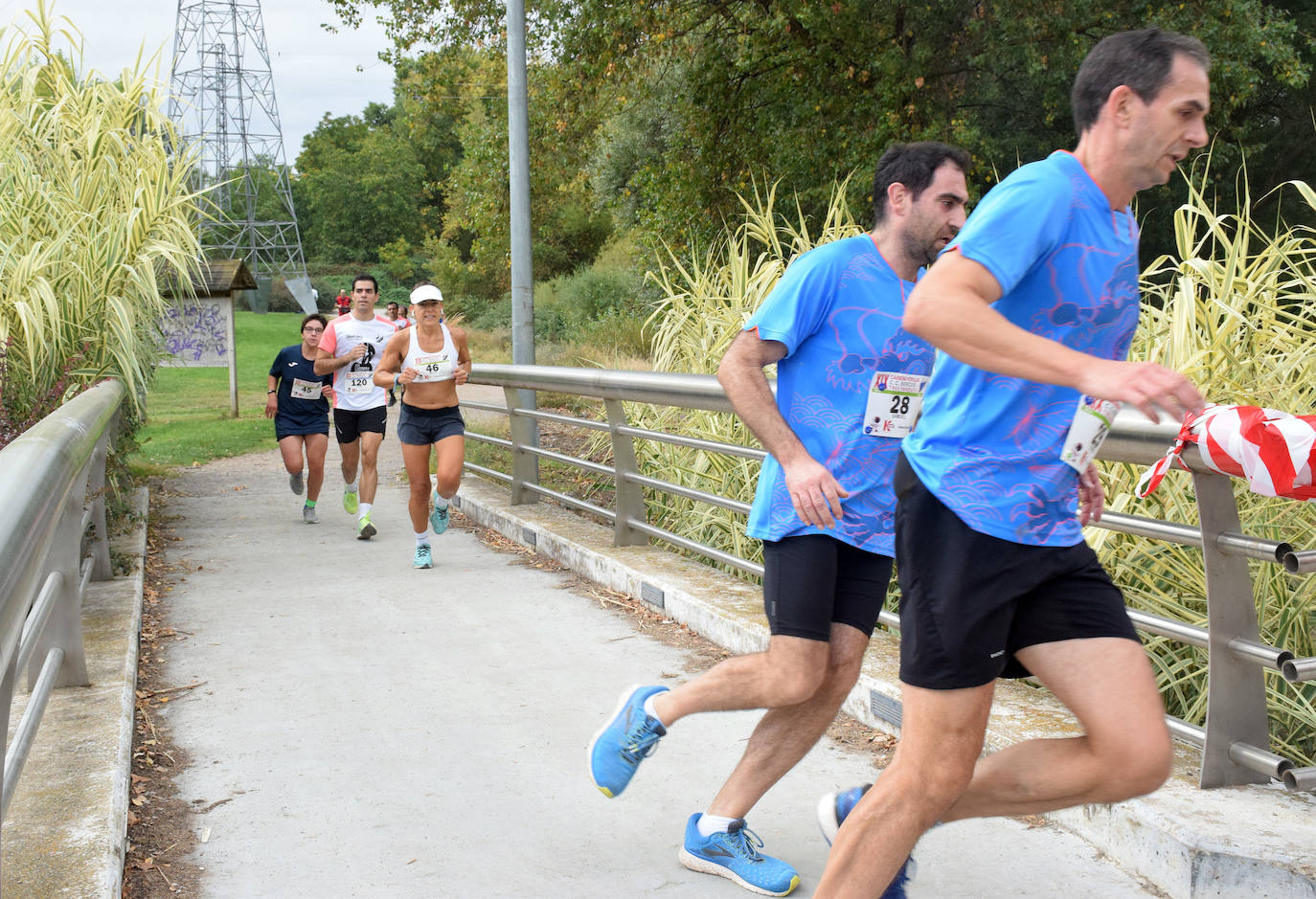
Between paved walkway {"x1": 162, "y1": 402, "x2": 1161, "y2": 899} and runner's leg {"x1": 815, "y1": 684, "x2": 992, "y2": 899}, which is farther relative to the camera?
paved walkway {"x1": 162, "y1": 402, "x2": 1161, "y2": 899}

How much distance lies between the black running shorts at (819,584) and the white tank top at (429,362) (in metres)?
5.51

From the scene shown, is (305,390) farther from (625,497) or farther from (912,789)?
(912,789)

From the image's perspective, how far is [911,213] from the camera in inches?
134

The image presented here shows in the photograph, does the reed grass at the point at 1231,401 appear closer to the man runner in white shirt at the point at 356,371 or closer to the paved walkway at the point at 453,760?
the paved walkway at the point at 453,760

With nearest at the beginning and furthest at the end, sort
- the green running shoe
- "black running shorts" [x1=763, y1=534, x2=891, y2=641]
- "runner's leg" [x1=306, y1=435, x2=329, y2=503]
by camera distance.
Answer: "black running shorts" [x1=763, y1=534, x2=891, y2=641], the green running shoe, "runner's leg" [x1=306, y1=435, x2=329, y2=503]

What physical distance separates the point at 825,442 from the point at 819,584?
0.38 metres

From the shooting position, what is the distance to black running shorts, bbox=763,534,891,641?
3354mm

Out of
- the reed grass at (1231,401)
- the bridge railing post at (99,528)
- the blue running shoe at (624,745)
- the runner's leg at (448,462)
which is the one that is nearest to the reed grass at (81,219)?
the bridge railing post at (99,528)

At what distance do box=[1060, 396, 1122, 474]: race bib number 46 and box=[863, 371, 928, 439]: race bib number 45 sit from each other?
92 centimetres

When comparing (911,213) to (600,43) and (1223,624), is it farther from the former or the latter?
(600,43)

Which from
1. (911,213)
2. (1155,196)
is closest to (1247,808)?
(911,213)

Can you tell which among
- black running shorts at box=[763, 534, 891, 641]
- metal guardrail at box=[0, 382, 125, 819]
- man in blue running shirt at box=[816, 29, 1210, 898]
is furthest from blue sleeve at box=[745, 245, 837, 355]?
metal guardrail at box=[0, 382, 125, 819]

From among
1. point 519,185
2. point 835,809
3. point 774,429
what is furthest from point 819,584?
point 519,185

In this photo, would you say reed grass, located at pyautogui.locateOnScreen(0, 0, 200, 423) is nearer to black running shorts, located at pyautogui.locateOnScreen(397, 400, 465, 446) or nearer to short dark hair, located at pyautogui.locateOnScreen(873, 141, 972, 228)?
black running shorts, located at pyautogui.locateOnScreen(397, 400, 465, 446)
